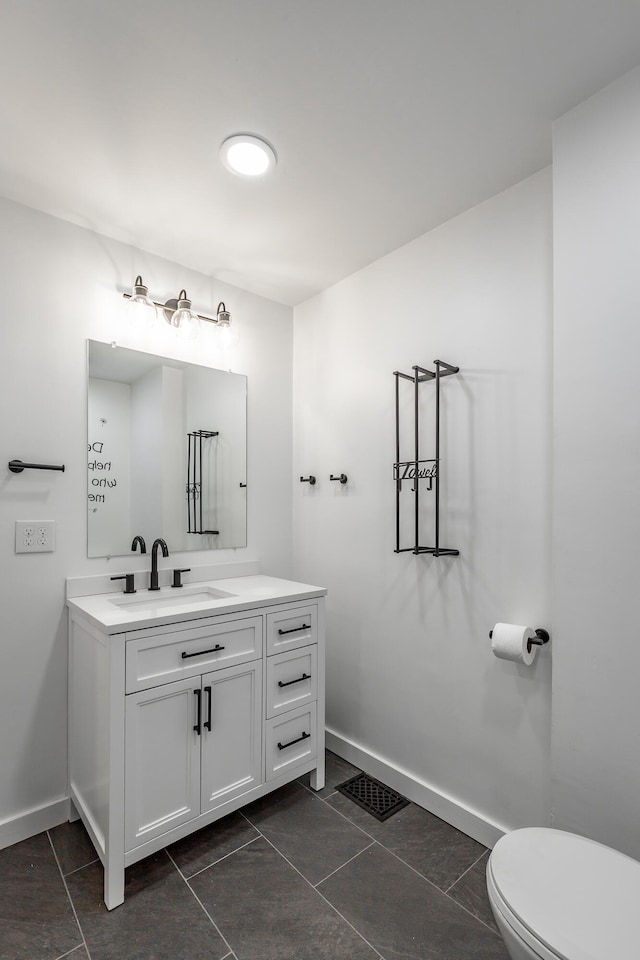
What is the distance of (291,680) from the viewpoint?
2.04m

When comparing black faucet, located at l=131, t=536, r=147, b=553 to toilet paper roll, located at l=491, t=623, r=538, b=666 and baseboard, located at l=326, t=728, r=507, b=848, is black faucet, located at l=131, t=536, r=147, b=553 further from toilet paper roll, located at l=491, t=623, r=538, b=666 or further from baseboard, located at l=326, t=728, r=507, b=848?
toilet paper roll, located at l=491, t=623, r=538, b=666

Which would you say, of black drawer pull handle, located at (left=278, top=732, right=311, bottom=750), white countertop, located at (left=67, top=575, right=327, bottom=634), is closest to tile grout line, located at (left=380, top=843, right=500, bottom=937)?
black drawer pull handle, located at (left=278, top=732, right=311, bottom=750)

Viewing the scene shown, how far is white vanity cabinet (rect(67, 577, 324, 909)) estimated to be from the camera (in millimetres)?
1552

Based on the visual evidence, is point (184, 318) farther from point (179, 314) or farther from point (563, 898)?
point (563, 898)

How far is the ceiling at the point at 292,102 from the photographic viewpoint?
3.95 feet

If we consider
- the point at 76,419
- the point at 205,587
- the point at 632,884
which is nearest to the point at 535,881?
the point at 632,884

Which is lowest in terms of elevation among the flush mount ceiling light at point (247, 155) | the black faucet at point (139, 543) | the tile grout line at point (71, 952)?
the tile grout line at point (71, 952)

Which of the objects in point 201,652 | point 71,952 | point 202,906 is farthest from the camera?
point 201,652

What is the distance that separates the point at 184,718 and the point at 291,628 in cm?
53

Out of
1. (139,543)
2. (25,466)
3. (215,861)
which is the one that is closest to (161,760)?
(215,861)

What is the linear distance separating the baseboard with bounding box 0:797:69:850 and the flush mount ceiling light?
2459mm

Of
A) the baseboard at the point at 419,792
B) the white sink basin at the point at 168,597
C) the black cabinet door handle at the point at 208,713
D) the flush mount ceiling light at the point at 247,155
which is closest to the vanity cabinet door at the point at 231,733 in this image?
the black cabinet door handle at the point at 208,713

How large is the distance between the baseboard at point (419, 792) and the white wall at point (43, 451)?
48.9 inches

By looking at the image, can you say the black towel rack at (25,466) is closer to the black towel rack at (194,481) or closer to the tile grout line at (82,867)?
the black towel rack at (194,481)
